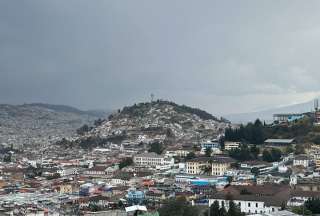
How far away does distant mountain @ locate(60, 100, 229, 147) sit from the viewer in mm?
88750

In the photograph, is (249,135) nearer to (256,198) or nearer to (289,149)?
(289,149)

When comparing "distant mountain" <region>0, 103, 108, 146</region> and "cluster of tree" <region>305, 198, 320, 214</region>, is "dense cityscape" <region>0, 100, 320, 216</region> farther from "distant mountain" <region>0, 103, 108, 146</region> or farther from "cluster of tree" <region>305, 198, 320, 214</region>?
"distant mountain" <region>0, 103, 108, 146</region>

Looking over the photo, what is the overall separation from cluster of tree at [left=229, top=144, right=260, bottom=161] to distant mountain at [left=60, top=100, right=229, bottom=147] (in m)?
21.0

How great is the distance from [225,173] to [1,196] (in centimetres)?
1812

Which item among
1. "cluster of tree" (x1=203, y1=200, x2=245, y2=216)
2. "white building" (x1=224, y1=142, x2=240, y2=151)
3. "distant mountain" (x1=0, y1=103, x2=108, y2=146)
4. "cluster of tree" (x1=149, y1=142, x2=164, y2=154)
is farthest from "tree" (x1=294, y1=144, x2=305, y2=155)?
"distant mountain" (x1=0, y1=103, x2=108, y2=146)

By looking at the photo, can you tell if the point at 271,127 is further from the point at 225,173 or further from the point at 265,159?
the point at 225,173

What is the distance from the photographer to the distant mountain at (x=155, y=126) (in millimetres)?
88750

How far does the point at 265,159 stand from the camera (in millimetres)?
57688

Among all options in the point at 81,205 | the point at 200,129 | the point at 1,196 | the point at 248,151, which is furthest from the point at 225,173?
the point at 200,129

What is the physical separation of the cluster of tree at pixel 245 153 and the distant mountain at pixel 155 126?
68.9 feet

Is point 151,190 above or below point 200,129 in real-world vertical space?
below

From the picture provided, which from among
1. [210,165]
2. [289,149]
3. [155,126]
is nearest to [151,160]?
[210,165]

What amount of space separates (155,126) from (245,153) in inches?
1485

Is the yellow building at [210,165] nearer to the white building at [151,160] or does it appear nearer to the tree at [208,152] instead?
the tree at [208,152]
